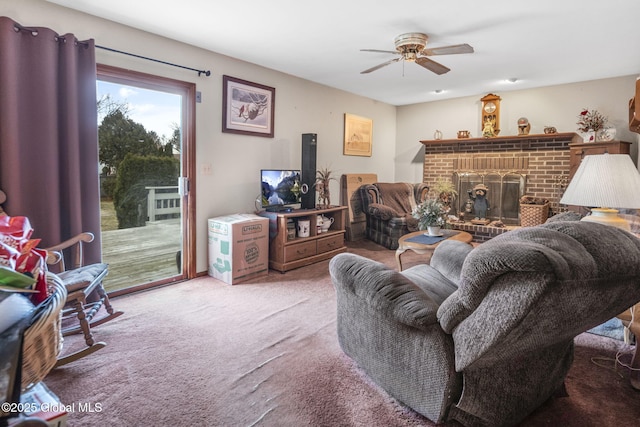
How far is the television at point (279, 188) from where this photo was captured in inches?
159

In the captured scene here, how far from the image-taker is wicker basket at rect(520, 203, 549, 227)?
16.1 ft

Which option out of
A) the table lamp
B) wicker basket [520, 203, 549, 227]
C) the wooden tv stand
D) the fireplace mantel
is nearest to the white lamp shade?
the table lamp

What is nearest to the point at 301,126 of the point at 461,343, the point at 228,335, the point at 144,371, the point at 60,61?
the point at 60,61

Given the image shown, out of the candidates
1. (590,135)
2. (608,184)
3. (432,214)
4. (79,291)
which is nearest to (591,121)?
(590,135)

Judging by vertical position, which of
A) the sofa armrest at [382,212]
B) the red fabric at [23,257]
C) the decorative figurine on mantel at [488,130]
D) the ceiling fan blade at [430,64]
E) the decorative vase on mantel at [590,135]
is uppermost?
the ceiling fan blade at [430,64]

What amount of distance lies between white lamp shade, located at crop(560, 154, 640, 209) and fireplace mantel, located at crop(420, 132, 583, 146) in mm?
3058

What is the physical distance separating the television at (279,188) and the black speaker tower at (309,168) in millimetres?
86

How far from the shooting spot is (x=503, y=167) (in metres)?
5.46

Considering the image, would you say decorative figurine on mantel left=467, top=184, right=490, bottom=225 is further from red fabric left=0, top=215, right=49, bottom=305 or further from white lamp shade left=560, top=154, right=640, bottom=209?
red fabric left=0, top=215, right=49, bottom=305

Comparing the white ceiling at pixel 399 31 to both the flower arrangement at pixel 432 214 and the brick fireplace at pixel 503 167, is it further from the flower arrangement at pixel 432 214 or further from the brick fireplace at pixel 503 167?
the flower arrangement at pixel 432 214

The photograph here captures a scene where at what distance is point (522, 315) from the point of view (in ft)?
3.75

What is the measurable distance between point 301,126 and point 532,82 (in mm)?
3179

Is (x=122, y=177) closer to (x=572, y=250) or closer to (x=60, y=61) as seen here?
(x=60, y=61)

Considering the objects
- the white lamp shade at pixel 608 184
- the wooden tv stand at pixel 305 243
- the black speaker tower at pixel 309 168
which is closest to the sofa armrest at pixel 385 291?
the white lamp shade at pixel 608 184
